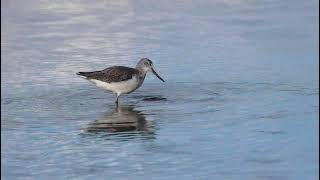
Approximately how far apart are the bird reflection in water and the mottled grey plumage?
0.76m

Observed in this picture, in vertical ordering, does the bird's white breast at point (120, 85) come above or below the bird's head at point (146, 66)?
below

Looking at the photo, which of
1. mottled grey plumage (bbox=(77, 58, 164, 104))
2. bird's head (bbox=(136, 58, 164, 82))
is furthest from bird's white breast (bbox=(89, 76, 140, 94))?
bird's head (bbox=(136, 58, 164, 82))

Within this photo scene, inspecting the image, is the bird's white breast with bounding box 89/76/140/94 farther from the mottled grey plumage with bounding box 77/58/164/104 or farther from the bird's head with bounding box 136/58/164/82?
the bird's head with bounding box 136/58/164/82

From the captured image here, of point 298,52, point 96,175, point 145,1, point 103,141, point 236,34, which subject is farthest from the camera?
point 145,1

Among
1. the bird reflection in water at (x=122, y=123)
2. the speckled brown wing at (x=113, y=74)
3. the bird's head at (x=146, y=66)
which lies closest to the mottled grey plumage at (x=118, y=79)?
the speckled brown wing at (x=113, y=74)

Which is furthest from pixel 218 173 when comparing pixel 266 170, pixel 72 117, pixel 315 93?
pixel 315 93

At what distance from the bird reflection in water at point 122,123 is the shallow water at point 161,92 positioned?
0.01 m

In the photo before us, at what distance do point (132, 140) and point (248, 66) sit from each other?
439 cm

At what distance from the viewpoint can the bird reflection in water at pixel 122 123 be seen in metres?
12.4

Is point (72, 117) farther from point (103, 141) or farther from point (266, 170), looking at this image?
point (266, 170)

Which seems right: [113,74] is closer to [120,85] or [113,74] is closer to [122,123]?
[120,85]

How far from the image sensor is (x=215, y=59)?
1634 centimetres

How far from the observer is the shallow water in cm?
1084

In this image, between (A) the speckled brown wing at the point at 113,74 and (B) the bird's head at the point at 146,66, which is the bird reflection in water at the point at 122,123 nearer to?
(A) the speckled brown wing at the point at 113,74
